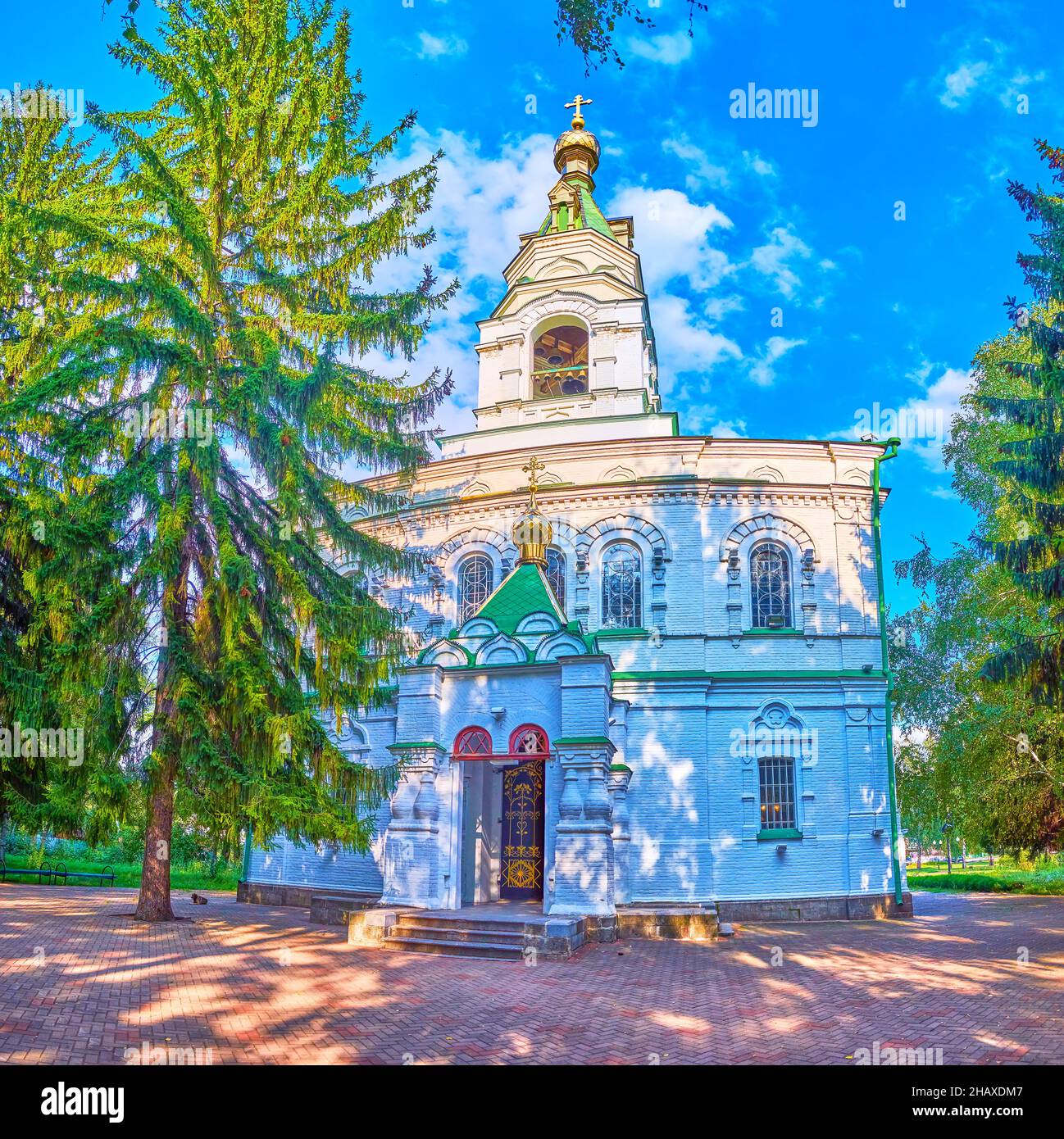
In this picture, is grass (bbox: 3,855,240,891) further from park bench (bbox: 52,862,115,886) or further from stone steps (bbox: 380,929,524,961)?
stone steps (bbox: 380,929,524,961)

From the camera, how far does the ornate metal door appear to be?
15266 millimetres

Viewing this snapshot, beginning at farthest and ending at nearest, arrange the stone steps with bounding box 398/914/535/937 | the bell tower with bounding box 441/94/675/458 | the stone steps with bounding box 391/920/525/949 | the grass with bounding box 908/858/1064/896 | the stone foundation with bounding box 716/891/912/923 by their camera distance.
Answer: the grass with bounding box 908/858/1064/896 → the bell tower with bounding box 441/94/675/458 → the stone foundation with bounding box 716/891/912/923 → the stone steps with bounding box 398/914/535/937 → the stone steps with bounding box 391/920/525/949

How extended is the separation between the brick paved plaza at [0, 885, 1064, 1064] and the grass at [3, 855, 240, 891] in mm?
12893

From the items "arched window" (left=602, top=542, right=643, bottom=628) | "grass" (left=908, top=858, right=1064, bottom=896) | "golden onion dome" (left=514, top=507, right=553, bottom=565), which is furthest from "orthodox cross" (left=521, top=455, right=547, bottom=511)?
"grass" (left=908, top=858, right=1064, bottom=896)

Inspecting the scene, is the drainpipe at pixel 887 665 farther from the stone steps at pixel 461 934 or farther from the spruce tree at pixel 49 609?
the spruce tree at pixel 49 609

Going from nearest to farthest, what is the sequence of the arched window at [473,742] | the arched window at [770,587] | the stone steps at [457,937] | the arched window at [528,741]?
the stone steps at [457,937], the arched window at [528,741], the arched window at [473,742], the arched window at [770,587]

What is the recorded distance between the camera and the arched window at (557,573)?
59.8 feet

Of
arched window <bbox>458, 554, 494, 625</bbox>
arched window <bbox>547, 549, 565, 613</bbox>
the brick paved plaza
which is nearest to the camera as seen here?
the brick paved plaza

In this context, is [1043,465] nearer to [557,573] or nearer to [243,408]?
[557,573]

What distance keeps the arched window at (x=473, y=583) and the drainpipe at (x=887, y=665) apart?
813cm

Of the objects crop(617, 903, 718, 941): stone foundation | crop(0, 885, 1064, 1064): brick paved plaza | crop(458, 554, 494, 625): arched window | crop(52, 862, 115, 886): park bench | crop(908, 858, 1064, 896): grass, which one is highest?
crop(458, 554, 494, 625): arched window

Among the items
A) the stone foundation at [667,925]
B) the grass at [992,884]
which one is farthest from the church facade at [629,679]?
the grass at [992,884]

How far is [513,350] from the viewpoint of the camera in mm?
21500
